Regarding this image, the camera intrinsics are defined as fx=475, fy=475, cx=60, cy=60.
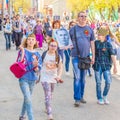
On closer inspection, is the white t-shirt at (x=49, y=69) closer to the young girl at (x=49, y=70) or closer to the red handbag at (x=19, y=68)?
the young girl at (x=49, y=70)

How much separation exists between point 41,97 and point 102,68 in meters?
1.64

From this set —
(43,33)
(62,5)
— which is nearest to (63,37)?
(43,33)

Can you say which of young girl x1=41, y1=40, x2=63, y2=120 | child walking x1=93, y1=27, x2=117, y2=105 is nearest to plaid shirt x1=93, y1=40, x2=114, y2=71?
child walking x1=93, y1=27, x2=117, y2=105

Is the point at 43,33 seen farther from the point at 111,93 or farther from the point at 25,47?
the point at 25,47

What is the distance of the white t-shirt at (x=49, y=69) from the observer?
791cm

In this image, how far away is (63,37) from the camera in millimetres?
10992

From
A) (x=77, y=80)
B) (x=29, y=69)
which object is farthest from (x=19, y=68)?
(x=77, y=80)

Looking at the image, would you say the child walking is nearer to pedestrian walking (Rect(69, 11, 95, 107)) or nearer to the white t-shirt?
pedestrian walking (Rect(69, 11, 95, 107))

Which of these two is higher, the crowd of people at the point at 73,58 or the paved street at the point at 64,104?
the crowd of people at the point at 73,58

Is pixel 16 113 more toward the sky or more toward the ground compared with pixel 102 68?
more toward the ground

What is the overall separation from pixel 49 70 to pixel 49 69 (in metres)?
0.02

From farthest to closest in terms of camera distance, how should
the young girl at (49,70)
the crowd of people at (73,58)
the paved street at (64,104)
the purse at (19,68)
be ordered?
the paved street at (64,104)
the young girl at (49,70)
the crowd of people at (73,58)
the purse at (19,68)

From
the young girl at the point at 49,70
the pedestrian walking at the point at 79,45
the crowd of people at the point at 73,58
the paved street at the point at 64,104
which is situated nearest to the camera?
the crowd of people at the point at 73,58

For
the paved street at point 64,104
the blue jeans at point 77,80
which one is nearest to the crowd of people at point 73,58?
the blue jeans at point 77,80
